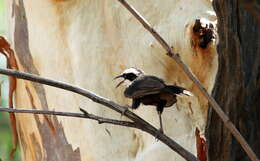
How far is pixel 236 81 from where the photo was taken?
Result: 4.33 feet

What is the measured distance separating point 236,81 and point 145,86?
328 millimetres

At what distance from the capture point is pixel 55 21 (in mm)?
2537

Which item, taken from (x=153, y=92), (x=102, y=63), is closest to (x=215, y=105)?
(x=153, y=92)

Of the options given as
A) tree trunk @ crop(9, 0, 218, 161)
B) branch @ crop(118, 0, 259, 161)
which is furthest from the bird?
branch @ crop(118, 0, 259, 161)

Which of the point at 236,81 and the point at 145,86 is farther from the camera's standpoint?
Answer: the point at 145,86

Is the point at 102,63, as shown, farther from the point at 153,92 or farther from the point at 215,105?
the point at 215,105

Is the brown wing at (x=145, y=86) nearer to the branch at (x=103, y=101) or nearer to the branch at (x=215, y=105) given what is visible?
the branch at (x=103, y=101)

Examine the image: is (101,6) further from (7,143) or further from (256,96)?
(7,143)

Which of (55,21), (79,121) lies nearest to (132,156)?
(79,121)

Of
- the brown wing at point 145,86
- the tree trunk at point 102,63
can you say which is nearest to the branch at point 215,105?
the brown wing at point 145,86

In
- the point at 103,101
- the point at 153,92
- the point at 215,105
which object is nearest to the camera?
the point at 215,105

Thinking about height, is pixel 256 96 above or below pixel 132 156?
above

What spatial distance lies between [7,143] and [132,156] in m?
3.08

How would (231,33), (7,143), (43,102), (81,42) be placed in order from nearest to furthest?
(231,33) < (81,42) < (43,102) < (7,143)
